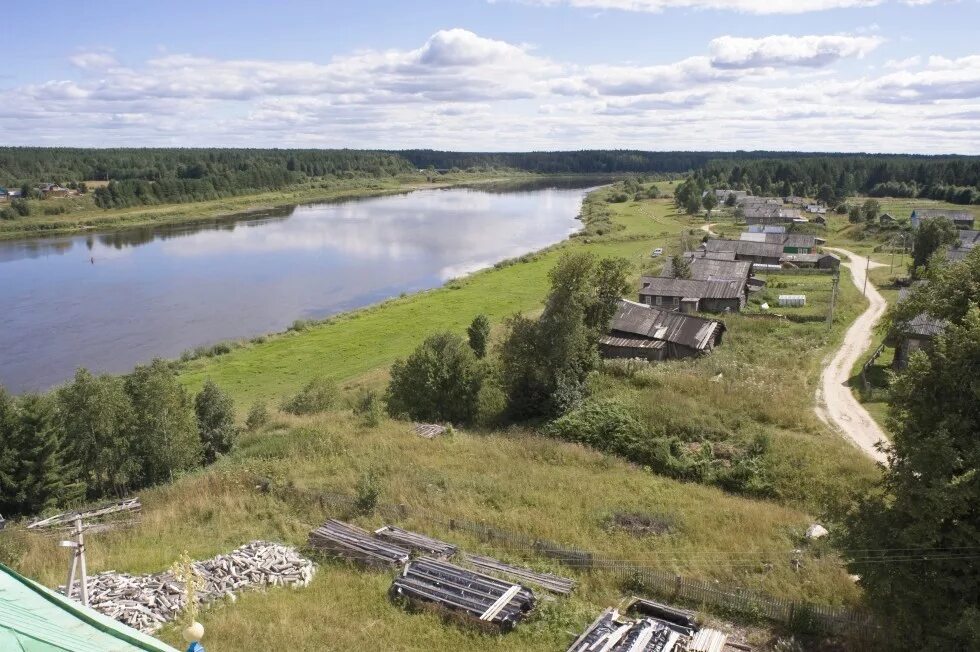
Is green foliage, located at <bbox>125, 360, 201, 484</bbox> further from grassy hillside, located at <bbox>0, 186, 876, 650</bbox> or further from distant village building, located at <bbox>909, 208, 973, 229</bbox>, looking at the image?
distant village building, located at <bbox>909, 208, 973, 229</bbox>

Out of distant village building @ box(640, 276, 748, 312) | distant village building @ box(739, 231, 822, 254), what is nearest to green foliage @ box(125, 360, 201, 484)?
distant village building @ box(640, 276, 748, 312)

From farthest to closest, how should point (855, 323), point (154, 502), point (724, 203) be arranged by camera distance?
1. point (724, 203)
2. point (855, 323)
3. point (154, 502)

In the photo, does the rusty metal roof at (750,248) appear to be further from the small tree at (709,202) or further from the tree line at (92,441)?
the tree line at (92,441)

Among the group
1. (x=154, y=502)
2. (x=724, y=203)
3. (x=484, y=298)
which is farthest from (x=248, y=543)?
(x=724, y=203)

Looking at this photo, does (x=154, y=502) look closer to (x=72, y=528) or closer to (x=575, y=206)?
(x=72, y=528)

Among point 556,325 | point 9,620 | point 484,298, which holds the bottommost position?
point 484,298

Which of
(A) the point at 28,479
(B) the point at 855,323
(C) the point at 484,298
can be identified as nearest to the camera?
(A) the point at 28,479

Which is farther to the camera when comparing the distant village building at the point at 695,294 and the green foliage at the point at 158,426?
the distant village building at the point at 695,294

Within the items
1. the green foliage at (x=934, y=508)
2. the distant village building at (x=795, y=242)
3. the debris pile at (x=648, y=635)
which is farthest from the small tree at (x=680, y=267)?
the debris pile at (x=648, y=635)
